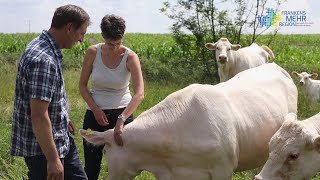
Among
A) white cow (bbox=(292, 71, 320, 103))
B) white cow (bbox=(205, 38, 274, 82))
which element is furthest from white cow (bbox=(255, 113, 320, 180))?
white cow (bbox=(292, 71, 320, 103))

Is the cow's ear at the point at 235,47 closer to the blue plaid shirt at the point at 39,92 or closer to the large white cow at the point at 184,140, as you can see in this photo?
the large white cow at the point at 184,140

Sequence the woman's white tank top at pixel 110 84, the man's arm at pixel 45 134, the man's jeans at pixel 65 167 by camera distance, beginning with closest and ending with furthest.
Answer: the man's arm at pixel 45 134 < the man's jeans at pixel 65 167 < the woman's white tank top at pixel 110 84

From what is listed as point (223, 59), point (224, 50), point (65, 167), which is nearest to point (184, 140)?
point (65, 167)

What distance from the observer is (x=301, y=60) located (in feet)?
85.3

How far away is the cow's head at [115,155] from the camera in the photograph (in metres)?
5.05

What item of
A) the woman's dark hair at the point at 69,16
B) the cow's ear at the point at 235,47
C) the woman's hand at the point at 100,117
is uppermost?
the woman's dark hair at the point at 69,16

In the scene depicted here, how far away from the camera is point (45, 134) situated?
4.08 metres

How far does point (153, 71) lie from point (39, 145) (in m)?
16.5

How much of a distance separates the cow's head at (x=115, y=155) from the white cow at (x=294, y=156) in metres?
1.22

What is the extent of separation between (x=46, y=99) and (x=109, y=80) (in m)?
1.77

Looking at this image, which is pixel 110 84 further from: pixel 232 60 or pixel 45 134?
pixel 232 60

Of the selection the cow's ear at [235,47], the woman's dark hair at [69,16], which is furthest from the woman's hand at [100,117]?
the cow's ear at [235,47]

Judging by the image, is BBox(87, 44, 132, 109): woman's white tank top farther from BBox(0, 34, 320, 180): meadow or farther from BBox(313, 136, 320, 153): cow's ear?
BBox(313, 136, 320, 153): cow's ear

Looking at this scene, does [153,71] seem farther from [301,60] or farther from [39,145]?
[39,145]
